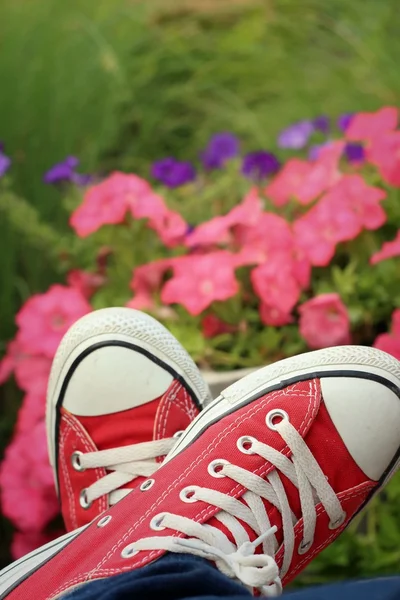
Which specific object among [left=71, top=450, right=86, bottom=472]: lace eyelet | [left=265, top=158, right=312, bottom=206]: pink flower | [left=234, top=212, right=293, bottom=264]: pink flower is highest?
[left=234, top=212, right=293, bottom=264]: pink flower

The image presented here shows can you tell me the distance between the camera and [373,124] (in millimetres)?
1417

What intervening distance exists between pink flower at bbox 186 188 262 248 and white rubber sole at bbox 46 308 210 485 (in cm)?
28

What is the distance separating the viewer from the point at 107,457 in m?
1.05

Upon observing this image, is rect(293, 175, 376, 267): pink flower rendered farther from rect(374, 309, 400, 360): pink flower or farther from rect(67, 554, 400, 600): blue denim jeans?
rect(67, 554, 400, 600): blue denim jeans

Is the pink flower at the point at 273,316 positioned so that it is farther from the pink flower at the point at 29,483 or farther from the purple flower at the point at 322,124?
the purple flower at the point at 322,124

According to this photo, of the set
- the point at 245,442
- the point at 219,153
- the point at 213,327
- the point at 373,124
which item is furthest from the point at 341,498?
the point at 219,153

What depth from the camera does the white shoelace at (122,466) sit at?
1024mm

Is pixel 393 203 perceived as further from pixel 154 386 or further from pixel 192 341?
pixel 154 386

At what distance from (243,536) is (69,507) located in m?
0.33

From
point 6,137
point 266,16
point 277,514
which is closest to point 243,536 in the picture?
point 277,514

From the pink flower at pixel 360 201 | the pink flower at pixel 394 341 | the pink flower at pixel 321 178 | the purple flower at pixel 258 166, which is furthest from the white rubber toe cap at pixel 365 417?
the purple flower at pixel 258 166

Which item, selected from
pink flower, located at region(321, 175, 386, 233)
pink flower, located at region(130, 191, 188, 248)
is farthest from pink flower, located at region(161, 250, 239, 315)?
pink flower, located at region(321, 175, 386, 233)

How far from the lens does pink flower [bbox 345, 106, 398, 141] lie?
1.40 m

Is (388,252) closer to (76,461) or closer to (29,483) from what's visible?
(76,461)
